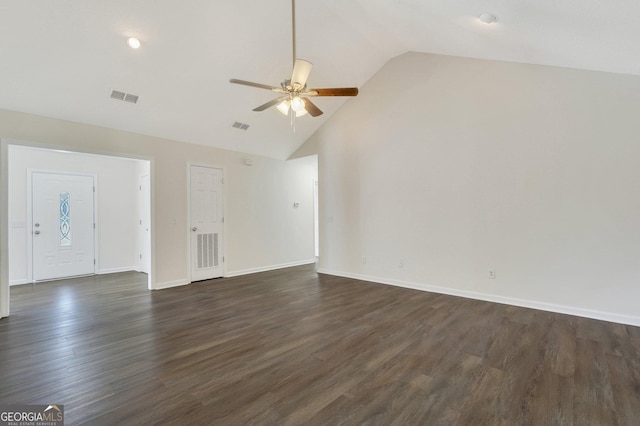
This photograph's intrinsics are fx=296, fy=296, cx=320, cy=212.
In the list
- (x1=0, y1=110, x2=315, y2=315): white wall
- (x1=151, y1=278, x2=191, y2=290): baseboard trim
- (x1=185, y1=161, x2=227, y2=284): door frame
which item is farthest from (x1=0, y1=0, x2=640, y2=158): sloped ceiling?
(x1=151, y1=278, x2=191, y2=290): baseboard trim

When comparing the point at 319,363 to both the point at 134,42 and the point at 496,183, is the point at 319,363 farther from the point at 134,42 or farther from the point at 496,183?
the point at 134,42

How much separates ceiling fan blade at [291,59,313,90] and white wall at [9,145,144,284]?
5.35 m

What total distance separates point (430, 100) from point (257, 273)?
463cm

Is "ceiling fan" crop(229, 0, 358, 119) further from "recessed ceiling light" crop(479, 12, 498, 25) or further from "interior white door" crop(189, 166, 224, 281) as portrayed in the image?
"interior white door" crop(189, 166, 224, 281)

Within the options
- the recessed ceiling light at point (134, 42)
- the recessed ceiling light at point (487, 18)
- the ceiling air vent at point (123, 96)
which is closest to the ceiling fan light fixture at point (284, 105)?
the recessed ceiling light at point (134, 42)

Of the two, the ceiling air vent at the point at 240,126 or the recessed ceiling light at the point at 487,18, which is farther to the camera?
the ceiling air vent at the point at 240,126

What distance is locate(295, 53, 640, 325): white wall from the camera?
337cm

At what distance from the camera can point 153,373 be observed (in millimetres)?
2324

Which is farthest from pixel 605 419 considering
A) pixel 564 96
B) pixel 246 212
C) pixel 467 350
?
pixel 246 212

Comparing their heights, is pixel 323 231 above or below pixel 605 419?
above

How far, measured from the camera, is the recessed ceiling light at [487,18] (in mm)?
2785

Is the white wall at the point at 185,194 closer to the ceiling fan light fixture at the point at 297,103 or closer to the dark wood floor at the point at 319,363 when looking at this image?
the dark wood floor at the point at 319,363

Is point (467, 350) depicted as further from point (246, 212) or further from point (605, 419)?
point (246, 212)

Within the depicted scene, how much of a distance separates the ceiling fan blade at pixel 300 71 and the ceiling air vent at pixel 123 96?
245 cm
